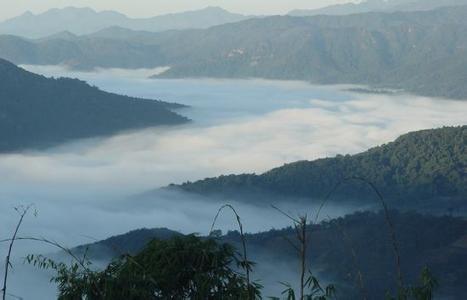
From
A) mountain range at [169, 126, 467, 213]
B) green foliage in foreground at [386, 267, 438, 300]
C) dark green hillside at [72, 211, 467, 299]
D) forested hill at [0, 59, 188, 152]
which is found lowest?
green foliage in foreground at [386, 267, 438, 300]

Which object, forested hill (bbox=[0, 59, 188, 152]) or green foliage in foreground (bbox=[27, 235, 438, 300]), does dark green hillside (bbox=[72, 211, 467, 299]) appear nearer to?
green foliage in foreground (bbox=[27, 235, 438, 300])

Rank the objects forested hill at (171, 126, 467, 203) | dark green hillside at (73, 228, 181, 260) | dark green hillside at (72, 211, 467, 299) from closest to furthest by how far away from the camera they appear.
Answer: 1. dark green hillside at (72, 211, 467, 299)
2. dark green hillside at (73, 228, 181, 260)
3. forested hill at (171, 126, 467, 203)

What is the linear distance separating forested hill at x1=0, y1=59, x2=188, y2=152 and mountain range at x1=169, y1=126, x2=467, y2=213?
6905cm

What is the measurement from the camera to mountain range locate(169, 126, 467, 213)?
86250 mm

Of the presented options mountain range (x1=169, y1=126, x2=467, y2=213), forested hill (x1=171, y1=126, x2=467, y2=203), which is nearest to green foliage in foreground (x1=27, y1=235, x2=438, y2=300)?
mountain range (x1=169, y1=126, x2=467, y2=213)

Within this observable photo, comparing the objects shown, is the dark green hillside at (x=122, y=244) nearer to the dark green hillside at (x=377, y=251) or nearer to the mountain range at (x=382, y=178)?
the dark green hillside at (x=377, y=251)

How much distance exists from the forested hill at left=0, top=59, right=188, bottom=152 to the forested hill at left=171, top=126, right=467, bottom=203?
68419 millimetres

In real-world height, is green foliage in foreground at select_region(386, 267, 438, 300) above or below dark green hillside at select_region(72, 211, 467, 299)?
below

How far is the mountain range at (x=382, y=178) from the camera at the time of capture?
283 ft

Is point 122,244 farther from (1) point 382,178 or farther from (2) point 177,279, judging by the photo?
(2) point 177,279

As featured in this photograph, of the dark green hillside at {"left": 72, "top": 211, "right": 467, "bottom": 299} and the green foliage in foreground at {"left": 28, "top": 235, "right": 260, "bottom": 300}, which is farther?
the dark green hillside at {"left": 72, "top": 211, "right": 467, "bottom": 299}

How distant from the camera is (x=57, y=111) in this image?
162 m

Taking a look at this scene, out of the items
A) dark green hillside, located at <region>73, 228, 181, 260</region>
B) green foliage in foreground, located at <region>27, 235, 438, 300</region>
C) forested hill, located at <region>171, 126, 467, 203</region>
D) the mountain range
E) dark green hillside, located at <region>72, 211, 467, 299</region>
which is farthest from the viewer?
forested hill, located at <region>171, 126, 467, 203</region>

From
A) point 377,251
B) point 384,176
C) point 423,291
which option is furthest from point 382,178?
point 423,291
